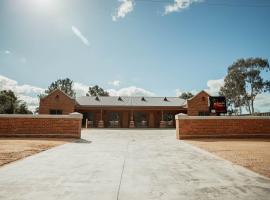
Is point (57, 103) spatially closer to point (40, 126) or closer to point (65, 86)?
point (40, 126)

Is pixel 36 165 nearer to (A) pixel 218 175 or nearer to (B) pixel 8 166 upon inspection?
(B) pixel 8 166

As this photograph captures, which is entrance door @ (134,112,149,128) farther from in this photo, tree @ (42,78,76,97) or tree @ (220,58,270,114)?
tree @ (42,78,76,97)

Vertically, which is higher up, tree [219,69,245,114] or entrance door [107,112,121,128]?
tree [219,69,245,114]

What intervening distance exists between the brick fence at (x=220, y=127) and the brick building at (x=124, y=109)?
554 inches

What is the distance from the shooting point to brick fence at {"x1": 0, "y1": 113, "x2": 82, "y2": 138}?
1379 centimetres

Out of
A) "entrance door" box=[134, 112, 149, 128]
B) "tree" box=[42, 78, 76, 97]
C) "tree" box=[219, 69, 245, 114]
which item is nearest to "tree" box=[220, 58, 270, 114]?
"tree" box=[219, 69, 245, 114]

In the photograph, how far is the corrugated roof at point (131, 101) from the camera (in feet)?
99.8

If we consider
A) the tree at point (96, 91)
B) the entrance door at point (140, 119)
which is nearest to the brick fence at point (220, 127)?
the entrance door at point (140, 119)

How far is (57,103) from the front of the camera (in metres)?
28.5

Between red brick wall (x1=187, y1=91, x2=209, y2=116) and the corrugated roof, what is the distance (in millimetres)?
1573

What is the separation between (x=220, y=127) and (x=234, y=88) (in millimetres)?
30394

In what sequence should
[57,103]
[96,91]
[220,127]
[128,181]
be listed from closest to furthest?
1. [128,181]
2. [220,127]
3. [57,103]
4. [96,91]

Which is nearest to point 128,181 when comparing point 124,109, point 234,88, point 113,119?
point 124,109

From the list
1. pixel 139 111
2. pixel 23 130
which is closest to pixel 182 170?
pixel 23 130
